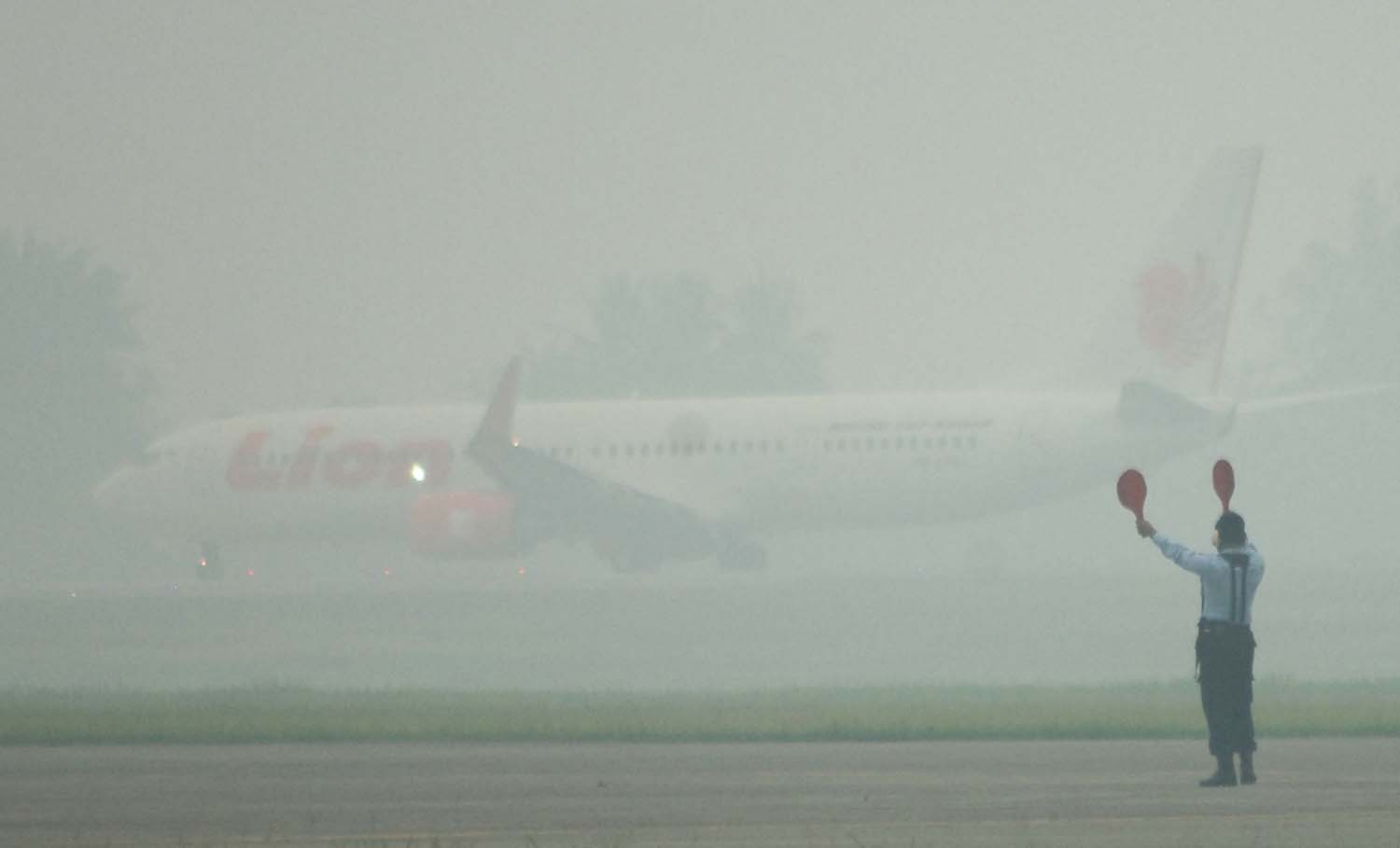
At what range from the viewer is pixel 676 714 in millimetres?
22984

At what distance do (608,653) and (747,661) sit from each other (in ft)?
7.99

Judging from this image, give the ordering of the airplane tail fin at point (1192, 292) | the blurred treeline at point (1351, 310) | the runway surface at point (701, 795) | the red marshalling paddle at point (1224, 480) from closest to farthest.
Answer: the runway surface at point (701, 795)
the red marshalling paddle at point (1224, 480)
the airplane tail fin at point (1192, 292)
the blurred treeline at point (1351, 310)

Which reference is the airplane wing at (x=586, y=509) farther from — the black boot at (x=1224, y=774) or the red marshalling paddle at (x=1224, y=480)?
the red marshalling paddle at (x=1224, y=480)

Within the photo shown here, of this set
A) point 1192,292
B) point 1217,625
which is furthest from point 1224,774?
point 1192,292

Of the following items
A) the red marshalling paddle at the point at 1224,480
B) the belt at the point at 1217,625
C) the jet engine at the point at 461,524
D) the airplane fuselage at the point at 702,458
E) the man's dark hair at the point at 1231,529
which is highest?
the airplane fuselage at the point at 702,458

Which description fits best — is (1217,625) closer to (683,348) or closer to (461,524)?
(461,524)

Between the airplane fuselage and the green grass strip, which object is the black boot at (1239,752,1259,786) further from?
the airplane fuselage

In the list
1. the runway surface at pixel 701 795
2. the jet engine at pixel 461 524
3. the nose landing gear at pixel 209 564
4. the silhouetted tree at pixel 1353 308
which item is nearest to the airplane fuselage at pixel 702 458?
the nose landing gear at pixel 209 564

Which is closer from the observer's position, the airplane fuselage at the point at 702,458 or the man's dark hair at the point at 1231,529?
the man's dark hair at the point at 1231,529

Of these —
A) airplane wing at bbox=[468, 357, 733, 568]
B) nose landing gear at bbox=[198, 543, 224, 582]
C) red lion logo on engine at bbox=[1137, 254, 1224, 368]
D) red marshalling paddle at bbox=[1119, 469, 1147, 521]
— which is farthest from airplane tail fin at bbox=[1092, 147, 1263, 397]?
red marshalling paddle at bbox=[1119, 469, 1147, 521]

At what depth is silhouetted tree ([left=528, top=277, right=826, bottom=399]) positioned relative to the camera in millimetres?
95188

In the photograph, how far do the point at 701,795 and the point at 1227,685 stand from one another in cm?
326

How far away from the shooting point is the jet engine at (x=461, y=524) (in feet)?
163

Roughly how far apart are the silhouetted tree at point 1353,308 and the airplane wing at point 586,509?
4466 cm
